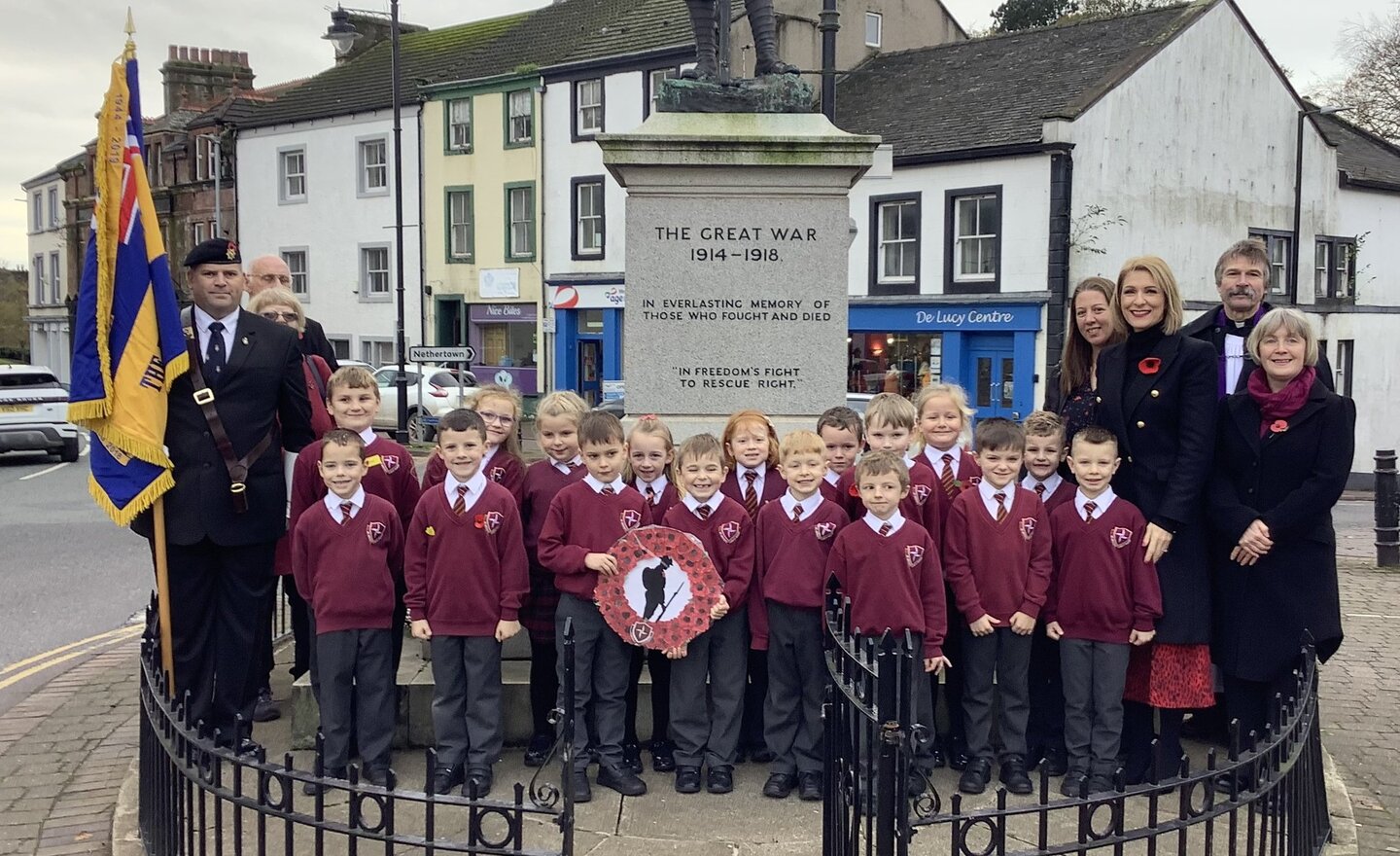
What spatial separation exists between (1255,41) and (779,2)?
1082 centimetres

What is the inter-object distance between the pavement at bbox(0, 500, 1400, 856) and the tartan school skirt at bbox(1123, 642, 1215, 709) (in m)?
0.71

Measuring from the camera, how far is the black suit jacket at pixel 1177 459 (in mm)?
4902

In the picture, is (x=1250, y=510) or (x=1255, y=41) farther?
(x=1255, y=41)

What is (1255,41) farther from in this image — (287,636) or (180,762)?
(180,762)

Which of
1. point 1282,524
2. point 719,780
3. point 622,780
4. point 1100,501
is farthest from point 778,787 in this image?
point 1282,524

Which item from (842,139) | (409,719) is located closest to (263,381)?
(409,719)

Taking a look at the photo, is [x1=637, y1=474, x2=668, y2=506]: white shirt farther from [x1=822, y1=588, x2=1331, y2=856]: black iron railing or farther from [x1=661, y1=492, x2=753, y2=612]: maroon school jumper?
[x1=822, y1=588, x2=1331, y2=856]: black iron railing

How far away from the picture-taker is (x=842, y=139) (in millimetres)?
6645

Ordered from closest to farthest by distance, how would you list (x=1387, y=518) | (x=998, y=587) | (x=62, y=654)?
1. (x=998, y=587)
2. (x=62, y=654)
3. (x=1387, y=518)

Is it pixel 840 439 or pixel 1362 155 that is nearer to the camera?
pixel 840 439

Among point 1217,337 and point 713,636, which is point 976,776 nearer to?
A: point 713,636

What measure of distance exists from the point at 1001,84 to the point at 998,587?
23718 millimetres

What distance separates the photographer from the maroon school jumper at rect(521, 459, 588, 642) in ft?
17.2

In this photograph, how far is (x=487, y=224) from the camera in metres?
33.8
